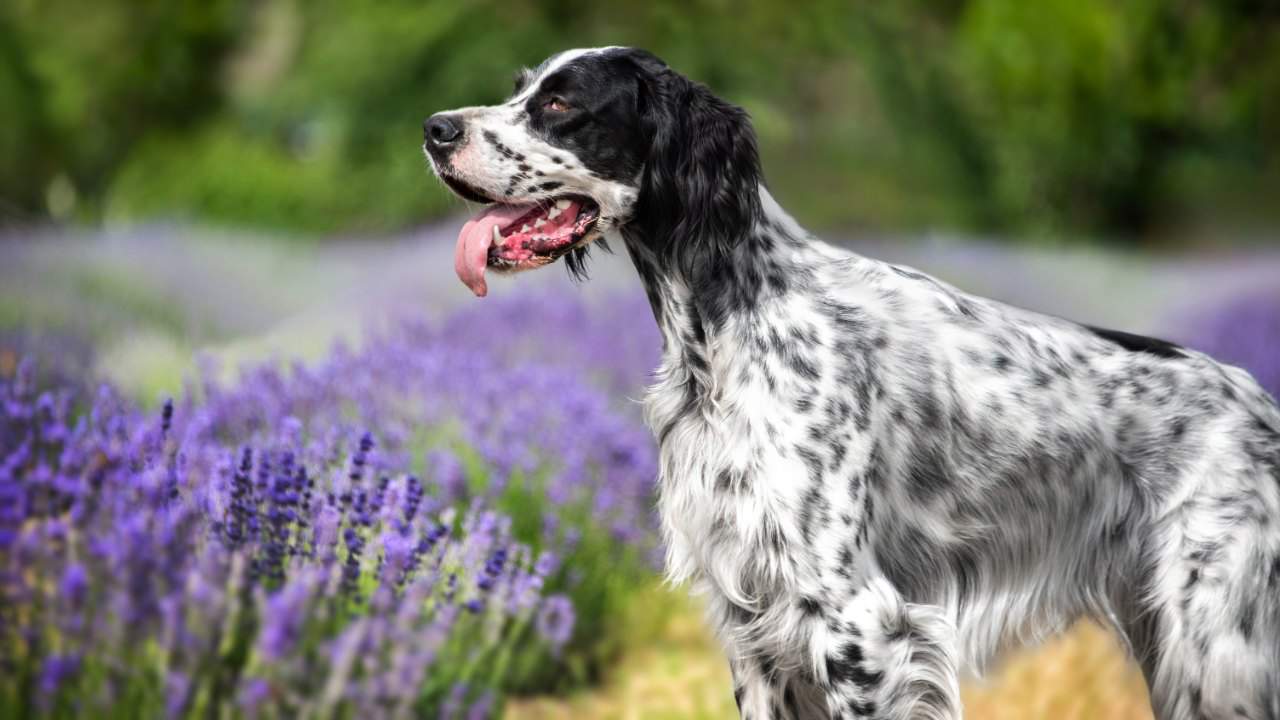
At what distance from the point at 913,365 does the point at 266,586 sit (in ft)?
5.00

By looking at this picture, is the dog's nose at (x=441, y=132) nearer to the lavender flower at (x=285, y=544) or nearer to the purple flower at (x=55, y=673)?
Answer: the lavender flower at (x=285, y=544)

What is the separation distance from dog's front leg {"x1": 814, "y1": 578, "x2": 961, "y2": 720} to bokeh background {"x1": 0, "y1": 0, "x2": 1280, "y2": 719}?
813 mm

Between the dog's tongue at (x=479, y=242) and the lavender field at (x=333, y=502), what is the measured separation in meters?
0.50

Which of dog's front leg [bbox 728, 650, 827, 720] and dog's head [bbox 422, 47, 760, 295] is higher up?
dog's head [bbox 422, 47, 760, 295]

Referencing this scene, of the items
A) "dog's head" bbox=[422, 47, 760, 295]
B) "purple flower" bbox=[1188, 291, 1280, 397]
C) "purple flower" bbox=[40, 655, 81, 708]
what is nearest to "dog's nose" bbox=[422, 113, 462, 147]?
"dog's head" bbox=[422, 47, 760, 295]

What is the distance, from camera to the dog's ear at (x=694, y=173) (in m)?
2.89

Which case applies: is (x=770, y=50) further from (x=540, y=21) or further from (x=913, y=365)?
(x=913, y=365)

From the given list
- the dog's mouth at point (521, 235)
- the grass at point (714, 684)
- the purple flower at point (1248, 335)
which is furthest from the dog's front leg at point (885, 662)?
the purple flower at point (1248, 335)

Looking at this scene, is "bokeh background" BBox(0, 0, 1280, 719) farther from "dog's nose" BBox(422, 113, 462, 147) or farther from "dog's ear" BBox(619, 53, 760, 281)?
"dog's nose" BBox(422, 113, 462, 147)

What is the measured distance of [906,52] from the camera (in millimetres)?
14094

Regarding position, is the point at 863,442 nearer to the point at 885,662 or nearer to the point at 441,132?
the point at 885,662

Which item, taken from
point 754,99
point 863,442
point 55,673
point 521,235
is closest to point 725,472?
point 863,442

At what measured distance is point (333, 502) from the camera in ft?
10.1

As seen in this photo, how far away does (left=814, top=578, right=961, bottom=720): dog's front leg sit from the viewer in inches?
109
